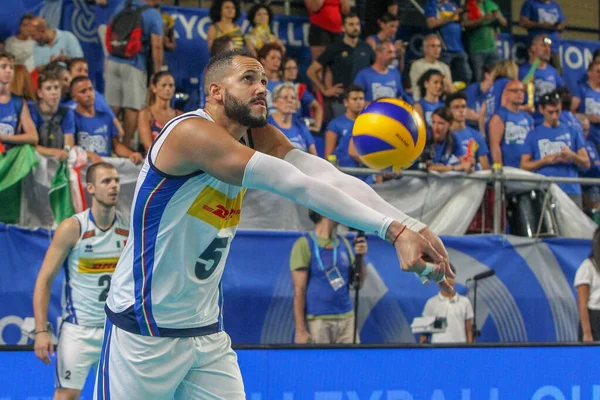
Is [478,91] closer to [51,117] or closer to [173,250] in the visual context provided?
[51,117]

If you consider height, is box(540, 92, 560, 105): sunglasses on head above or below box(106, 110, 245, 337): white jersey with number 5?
above

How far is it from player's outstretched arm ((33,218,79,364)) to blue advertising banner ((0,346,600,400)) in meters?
0.21

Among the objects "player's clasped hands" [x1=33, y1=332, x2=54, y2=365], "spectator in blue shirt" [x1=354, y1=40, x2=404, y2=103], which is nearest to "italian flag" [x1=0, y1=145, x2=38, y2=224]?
"player's clasped hands" [x1=33, y1=332, x2=54, y2=365]

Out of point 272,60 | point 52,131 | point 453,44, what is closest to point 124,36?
point 272,60

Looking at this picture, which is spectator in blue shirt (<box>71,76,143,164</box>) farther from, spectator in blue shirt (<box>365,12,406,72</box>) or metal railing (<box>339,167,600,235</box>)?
spectator in blue shirt (<box>365,12,406,72</box>)

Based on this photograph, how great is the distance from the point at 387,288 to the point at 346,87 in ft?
9.76

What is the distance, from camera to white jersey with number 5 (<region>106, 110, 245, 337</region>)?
13.2 ft

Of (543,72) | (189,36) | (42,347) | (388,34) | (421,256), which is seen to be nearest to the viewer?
(421,256)

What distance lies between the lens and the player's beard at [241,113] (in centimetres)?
403

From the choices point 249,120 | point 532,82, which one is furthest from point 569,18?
point 249,120

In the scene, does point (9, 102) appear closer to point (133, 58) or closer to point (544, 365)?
point (133, 58)

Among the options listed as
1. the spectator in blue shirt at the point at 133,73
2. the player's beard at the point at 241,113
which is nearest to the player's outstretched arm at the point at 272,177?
the player's beard at the point at 241,113

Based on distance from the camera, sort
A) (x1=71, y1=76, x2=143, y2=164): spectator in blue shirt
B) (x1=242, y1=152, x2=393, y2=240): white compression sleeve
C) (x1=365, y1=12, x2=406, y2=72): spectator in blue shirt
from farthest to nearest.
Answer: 1. (x1=365, y1=12, x2=406, y2=72): spectator in blue shirt
2. (x1=71, y1=76, x2=143, y2=164): spectator in blue shirt
3. (x1=242, y1=152, x2=393, y2=240): white compression sleeve

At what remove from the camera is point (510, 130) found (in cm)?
1089
